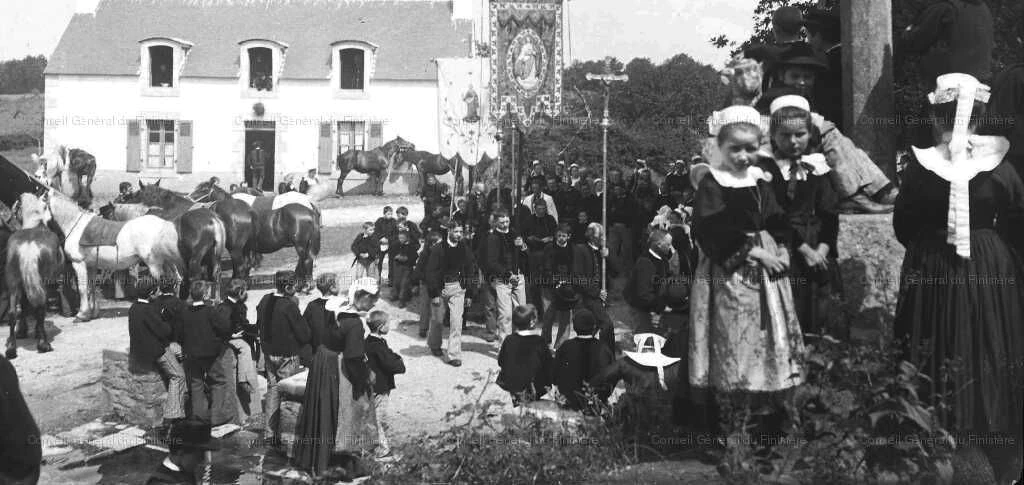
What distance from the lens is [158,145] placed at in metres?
35.2

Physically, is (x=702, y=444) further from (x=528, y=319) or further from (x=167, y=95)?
(x=167, y=95)

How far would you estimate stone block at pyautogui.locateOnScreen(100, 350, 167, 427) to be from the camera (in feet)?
33.2

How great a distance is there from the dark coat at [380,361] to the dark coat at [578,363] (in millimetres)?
1538

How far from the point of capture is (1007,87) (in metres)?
6.11

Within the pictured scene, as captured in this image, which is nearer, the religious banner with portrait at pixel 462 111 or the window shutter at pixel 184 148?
the religious banner with portrait at pixel 462 111

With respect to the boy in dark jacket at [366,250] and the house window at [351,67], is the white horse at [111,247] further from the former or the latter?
the house window at [351,67]

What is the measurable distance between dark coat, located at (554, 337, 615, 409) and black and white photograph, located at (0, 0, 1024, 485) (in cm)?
2

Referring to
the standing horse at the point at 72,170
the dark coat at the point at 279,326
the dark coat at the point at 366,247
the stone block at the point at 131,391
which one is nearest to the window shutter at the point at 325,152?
the standing horse at the point at 72,170

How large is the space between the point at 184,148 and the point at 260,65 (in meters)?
3.99

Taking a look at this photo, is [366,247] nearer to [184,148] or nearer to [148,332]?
[148,332]

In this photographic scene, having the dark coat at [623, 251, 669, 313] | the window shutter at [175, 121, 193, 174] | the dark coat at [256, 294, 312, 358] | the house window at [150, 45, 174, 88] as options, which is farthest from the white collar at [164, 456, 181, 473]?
the house window at [150, 45, 174, 88]

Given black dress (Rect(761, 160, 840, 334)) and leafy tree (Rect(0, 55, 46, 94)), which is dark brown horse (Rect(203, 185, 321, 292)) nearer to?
black dress (Rect(761, 160, 840, 334))

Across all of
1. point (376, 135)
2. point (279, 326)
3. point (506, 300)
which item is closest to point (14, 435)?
point (279, 326)

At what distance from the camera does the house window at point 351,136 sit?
35.2 meters
